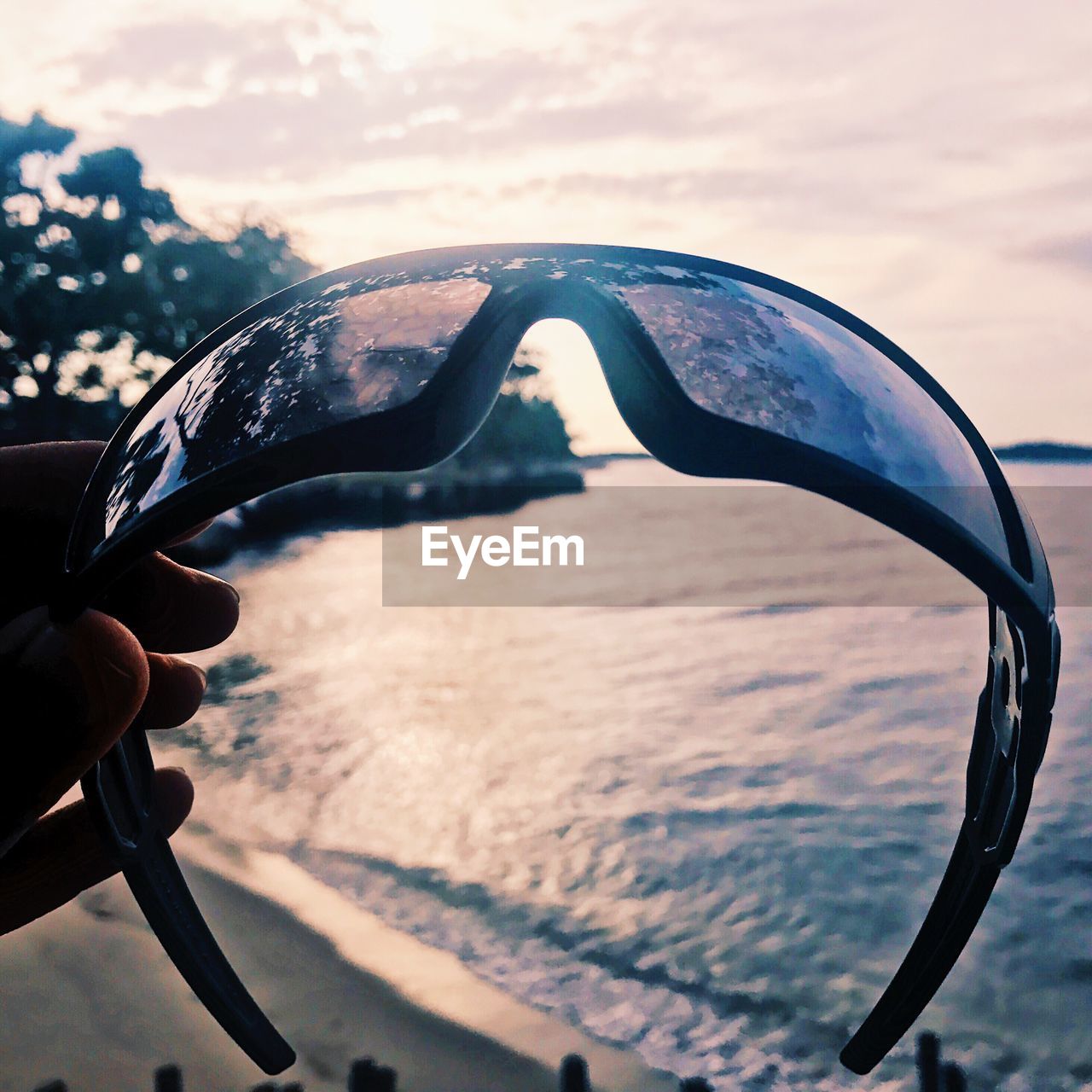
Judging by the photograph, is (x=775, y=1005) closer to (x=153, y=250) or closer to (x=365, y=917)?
(x=365, y=917)

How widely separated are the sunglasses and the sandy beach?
117 inches

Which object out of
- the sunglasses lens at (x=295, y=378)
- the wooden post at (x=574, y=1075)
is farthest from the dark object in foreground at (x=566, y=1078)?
the sunglasses lens at (x=295, y=378)

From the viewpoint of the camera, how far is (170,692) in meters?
2.10

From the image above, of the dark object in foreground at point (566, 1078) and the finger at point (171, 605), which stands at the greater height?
the finger at point (171, 605)

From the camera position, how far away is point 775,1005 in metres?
4.73

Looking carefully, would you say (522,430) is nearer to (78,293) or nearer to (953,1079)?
(78,293)

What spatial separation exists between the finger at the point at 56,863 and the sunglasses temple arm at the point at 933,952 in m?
1.58

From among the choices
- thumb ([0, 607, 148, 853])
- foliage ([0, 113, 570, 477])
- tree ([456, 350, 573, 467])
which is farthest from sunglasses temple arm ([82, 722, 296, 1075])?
tree ([456, 350, 573, 467])

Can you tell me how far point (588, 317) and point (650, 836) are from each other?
21.9 ft

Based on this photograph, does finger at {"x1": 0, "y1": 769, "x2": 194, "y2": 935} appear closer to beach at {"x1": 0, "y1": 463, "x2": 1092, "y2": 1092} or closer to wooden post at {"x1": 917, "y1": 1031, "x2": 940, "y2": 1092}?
beach at {"x1": 0, "y1": 463, "x2": 1092, "y2": 1092}

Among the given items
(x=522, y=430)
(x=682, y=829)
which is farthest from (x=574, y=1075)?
(x=522, y=430)

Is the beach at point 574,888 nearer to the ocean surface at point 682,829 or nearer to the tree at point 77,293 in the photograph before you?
the ocean surface at point 682,829

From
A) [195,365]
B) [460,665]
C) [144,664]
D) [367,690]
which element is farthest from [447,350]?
[460,665]

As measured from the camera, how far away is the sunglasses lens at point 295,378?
1094mm
